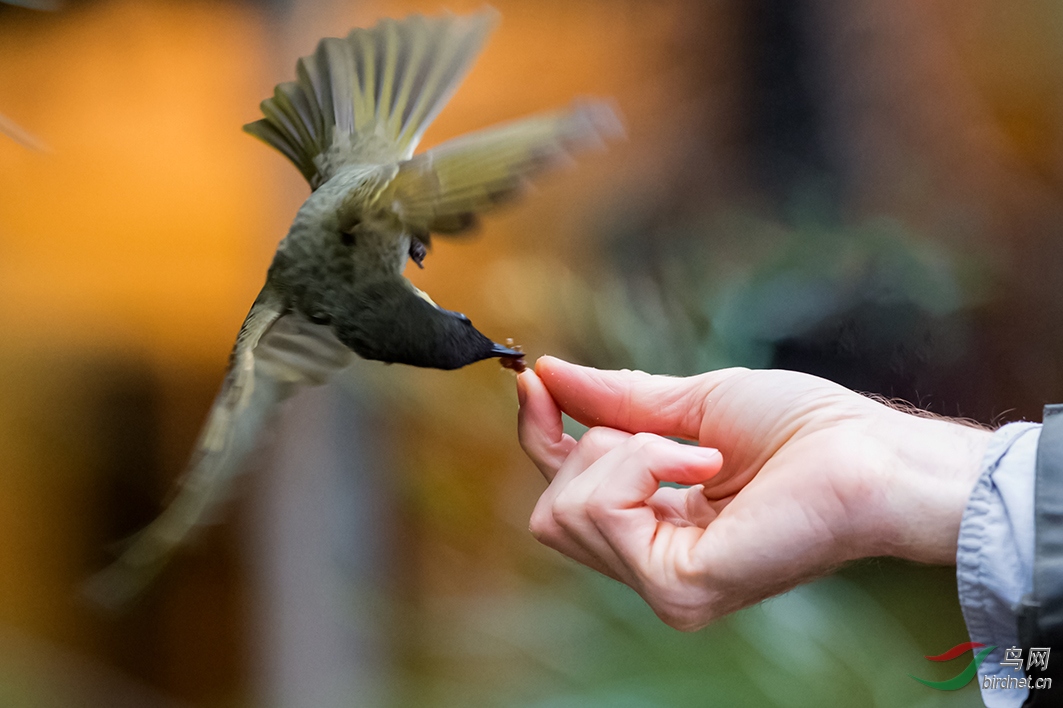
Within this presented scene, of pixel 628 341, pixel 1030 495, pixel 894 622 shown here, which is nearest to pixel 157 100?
pixel 628 341

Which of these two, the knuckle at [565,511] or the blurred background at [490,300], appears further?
the blurred background at [490,300]

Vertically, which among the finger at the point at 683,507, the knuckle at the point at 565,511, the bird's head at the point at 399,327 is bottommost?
the finger at the point at 683,507

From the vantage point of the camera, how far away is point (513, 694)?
1479 mm

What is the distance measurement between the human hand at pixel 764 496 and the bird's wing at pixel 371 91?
0.37 metres

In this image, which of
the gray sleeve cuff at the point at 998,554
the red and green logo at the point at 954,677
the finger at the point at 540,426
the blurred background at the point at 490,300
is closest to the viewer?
the gray sleeve cuff at the point at 998,554

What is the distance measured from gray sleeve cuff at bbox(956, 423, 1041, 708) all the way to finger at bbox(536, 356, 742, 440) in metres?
0.27

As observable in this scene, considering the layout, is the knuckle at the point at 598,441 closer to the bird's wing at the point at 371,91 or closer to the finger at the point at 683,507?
the finger at the point at 683,507

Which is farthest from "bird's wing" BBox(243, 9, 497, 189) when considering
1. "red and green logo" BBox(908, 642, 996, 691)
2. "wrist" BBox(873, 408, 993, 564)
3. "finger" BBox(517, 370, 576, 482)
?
"red and green logo" BBox(908, 642, 996, 691)

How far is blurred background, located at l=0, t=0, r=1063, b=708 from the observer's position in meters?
1.33

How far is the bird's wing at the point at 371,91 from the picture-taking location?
2.50ft

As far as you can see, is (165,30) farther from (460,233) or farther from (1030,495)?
(1030,495)

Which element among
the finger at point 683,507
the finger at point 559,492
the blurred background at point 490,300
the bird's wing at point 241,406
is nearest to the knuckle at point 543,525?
the finger at point 559,492

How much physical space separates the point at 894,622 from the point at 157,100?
5.01 ft

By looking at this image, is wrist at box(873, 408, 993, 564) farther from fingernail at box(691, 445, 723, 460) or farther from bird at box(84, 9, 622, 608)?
bird at box(84, 9, 622, 608)
